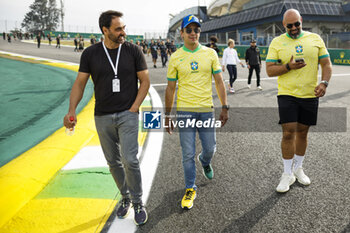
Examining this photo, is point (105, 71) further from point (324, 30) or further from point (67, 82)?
point (324, 30)

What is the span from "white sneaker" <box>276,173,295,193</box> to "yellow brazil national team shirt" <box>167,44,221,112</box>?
120cm

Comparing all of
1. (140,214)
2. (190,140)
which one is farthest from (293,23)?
(140,214)

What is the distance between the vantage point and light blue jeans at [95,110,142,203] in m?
2.64

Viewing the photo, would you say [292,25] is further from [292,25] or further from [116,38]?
[116,38]

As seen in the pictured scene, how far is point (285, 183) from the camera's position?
3123 mm

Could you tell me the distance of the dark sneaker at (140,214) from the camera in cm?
260

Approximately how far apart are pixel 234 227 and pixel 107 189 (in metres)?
1.55

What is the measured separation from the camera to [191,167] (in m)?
3.05

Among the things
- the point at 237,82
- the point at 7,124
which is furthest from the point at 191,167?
the point at 237,82

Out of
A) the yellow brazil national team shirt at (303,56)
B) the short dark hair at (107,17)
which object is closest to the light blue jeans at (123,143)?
the short dark hair at (107,17)

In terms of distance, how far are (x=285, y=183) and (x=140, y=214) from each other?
1.71 m

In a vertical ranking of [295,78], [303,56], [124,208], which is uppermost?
[303,56]

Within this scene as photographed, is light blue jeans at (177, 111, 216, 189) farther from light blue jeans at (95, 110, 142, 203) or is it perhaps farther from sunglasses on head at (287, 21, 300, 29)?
sunglasses on head at (287, 21, 300, 29)

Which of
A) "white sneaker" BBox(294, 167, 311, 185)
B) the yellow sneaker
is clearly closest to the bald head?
"white sneaker" BBox(294, 167, 311, 185)
